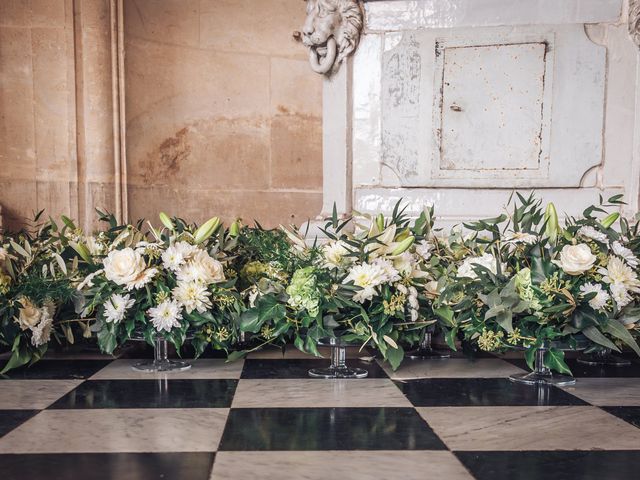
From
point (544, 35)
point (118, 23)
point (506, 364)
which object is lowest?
point (506, 364)

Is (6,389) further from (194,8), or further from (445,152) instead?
(194,8)

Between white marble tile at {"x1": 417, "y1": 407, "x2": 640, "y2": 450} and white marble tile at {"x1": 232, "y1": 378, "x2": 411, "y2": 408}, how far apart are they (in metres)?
0.16

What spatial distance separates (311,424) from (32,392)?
33.3 inches

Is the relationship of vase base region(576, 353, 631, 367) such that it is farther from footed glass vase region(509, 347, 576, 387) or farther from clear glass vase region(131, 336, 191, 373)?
clear glass vase region(131, 336, 191, 373)

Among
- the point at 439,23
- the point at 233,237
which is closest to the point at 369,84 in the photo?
the point at 439,23

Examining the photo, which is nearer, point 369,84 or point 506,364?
point 506,364

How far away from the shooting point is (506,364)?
218 cm

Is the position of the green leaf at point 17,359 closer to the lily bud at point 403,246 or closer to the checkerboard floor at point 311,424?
the checkerboard floor at point 311,424

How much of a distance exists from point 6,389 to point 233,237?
848mm

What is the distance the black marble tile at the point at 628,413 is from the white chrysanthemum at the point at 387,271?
0.65 metres

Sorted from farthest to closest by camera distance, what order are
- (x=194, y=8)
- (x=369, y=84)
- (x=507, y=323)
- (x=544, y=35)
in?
(x=194, y=8)
(x=369, y=84)
(x=544, y=35)
(x=507, y=323)

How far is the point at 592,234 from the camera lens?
71.9 inches

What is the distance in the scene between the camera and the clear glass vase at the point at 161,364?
205 centimetres

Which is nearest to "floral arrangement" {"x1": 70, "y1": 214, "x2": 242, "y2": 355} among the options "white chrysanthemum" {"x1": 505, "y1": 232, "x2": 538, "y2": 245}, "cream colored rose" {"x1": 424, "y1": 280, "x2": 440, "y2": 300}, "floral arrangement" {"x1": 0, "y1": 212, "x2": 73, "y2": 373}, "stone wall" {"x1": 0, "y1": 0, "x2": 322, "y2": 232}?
"floral arrangement" {"x1": 0, "y1": 212, "x2": 73, "y2": 373}
